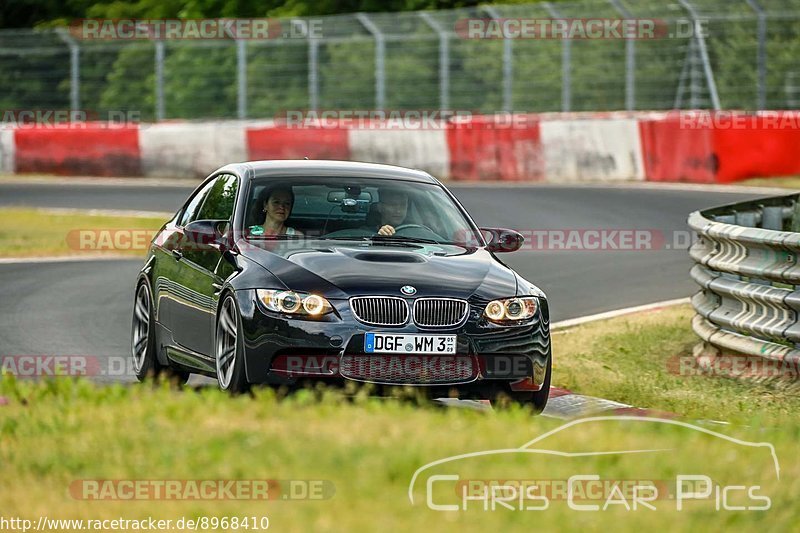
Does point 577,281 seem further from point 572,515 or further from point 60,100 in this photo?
point 60,100

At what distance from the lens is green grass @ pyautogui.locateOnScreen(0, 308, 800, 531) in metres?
5.78

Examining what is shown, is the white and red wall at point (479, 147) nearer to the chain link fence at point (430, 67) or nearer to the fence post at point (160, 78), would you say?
the chain link fence at point (430, 67)

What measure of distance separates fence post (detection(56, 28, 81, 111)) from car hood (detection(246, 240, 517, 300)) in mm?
22815

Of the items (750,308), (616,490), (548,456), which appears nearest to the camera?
(616,490)

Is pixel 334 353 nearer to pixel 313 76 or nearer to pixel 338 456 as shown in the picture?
pixel 338 456

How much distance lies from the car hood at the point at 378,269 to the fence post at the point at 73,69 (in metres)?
22.8

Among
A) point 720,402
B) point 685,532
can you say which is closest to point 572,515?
point 685,532

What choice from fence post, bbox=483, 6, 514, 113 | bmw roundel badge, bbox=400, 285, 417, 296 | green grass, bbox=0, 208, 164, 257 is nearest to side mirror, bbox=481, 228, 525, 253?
bmw roundel badge, bbox=400, 285, 417, 296

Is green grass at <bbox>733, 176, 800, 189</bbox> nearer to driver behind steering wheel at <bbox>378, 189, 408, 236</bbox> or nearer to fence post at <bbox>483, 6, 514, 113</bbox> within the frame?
fence post at <bbox>483, 6, 514, 113</bbox>

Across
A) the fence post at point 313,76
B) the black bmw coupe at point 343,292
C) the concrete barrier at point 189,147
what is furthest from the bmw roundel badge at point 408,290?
the fence post at point 313,76

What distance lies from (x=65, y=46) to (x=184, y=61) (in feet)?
7.13

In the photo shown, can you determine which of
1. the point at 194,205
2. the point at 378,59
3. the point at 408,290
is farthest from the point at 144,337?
the point at 378,59

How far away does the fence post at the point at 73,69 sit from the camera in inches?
1253

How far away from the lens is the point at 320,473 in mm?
6309
